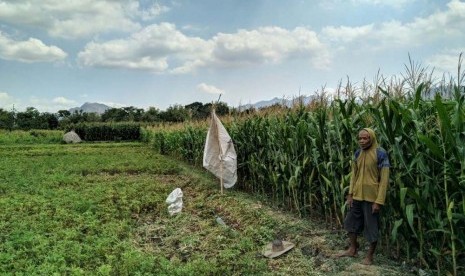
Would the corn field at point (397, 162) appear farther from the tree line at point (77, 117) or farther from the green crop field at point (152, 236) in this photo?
the tree line at point (77, 117)

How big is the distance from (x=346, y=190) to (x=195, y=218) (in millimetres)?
3289

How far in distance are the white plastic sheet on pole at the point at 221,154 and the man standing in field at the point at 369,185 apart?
5.66m

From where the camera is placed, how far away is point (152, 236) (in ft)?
22.7

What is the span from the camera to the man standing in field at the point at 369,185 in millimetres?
4938

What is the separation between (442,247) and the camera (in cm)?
458

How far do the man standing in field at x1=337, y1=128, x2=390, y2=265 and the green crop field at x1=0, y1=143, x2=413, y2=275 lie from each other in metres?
0.46

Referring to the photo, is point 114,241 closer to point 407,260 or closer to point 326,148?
point 326,148

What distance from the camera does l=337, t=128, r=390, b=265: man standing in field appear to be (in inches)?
194

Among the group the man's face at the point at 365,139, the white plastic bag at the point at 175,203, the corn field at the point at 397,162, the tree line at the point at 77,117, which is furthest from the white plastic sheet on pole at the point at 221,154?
the tree line at the point at 77,117

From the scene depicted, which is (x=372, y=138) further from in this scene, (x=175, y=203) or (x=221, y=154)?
(x=221, y=154)

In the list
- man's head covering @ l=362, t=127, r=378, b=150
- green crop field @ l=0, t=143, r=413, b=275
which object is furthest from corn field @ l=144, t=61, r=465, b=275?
green crop field @ l=0, t=143, r=413, b=275

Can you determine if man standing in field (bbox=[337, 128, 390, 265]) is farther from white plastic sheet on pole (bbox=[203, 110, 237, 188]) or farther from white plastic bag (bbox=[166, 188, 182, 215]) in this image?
white plastic sheet on pole (bbox=[203, 110, 237, 188])

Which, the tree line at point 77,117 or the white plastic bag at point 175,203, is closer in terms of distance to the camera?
the white plastic bag at point 175,203

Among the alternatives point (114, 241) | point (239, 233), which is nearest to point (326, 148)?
point (239, 233)
